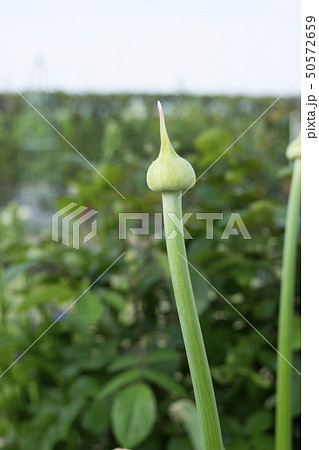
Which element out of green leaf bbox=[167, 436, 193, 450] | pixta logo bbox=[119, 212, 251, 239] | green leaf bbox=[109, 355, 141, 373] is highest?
pixta logo bbox=[119, 212, 251, 239]

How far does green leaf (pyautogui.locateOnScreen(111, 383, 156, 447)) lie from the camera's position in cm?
41

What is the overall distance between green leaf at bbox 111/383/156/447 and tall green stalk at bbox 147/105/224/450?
0.81ft

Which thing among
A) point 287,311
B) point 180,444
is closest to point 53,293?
point 180,444

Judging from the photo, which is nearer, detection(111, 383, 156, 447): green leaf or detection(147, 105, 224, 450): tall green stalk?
detection(147, 105, 224, 450): tall green stalk

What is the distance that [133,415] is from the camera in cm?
42

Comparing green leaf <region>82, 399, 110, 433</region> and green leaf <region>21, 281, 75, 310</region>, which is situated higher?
green leaf <region>21, 281, 75, 310</region>

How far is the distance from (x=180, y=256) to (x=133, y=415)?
28 centimetres

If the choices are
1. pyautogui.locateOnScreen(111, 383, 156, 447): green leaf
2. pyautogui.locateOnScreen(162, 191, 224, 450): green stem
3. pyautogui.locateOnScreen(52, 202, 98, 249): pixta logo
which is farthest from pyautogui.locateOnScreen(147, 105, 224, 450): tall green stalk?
pyautogui.locateOnScreen(52, 202, 98, 249): pixta logo

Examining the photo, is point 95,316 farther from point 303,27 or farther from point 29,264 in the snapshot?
point 303,27

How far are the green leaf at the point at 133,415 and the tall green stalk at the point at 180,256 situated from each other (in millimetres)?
247

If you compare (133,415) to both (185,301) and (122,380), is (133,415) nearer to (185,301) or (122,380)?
(122,380)

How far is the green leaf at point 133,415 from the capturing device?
0.41 m

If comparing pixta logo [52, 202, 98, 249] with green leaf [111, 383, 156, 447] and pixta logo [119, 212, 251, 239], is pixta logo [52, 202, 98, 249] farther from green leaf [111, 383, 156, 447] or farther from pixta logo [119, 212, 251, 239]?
green leaf [111, 383, 156, 447]

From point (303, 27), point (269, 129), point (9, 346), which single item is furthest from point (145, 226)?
point (269, 129)
